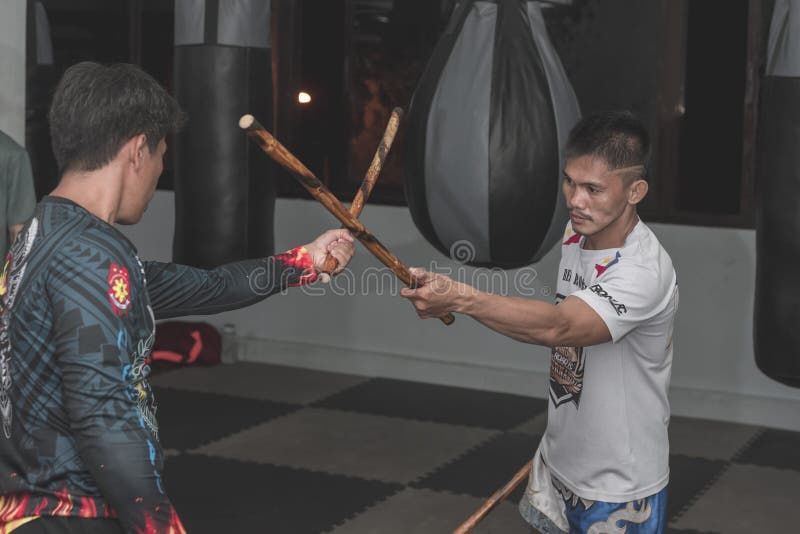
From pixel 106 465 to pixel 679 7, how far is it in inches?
159

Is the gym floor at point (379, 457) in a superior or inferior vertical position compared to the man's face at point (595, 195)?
inferior

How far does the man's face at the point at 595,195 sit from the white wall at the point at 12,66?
2298mm

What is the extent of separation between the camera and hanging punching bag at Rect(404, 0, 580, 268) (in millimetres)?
2580

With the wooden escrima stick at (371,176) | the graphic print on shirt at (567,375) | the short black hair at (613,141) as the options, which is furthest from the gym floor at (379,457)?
the short black hair at (613,141)

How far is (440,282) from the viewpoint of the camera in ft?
6.51

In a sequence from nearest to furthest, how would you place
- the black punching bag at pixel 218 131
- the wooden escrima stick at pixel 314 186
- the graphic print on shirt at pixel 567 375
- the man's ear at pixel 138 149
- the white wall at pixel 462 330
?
the man's ear at pixel 138 149 → the wooden escrima stick at pixel 314 186 → the graphic print on shirt at pixel 567 375 → the black punching bag at pixel 218 131 → the white wall at pixel 462 330

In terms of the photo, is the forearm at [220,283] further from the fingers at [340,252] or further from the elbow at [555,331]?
the elbow at [555,331]

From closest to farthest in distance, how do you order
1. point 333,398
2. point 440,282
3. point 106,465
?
point 106,465 → point 440,282 → point 333,398

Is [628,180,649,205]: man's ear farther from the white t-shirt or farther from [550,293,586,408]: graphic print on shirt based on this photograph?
[550,293,586,408]: graphic print on shirt

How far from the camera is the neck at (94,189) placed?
1524mm

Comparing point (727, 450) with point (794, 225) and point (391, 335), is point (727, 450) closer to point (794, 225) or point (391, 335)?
point (391, 335)

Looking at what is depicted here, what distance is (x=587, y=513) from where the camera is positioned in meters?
2.15

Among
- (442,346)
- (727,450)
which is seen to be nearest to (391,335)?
(442,346)

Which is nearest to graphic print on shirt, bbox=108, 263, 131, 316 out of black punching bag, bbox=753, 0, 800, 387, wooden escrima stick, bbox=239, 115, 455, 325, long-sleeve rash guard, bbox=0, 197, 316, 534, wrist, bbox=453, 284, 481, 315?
long-sleeve rash guard, bbox=0, 197, 316, 534
